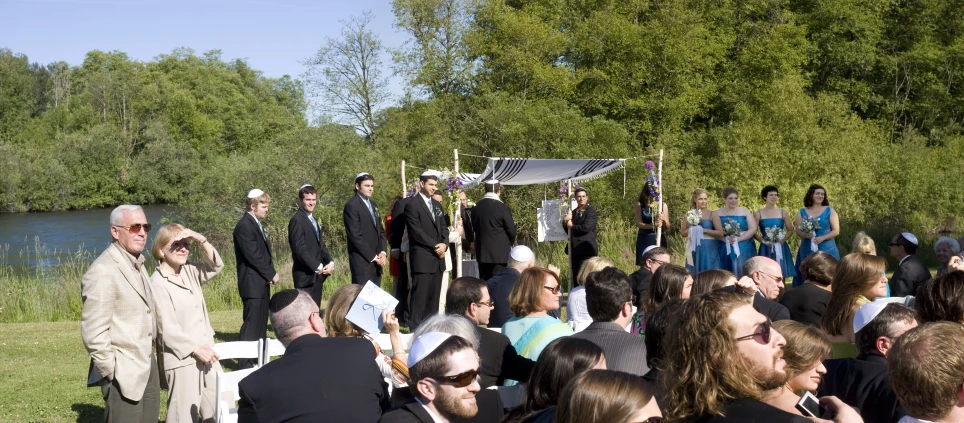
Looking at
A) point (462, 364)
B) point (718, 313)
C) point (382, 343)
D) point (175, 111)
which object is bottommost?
point (382, 343)

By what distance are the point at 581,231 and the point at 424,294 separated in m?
2.81

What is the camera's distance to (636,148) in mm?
33531


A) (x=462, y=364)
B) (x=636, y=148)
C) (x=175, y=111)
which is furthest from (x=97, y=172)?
(x=462, y=364)

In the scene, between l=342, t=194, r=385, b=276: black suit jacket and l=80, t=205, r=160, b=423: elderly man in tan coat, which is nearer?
l=80, t=205, r=160, b=423: elderly man in tan coat

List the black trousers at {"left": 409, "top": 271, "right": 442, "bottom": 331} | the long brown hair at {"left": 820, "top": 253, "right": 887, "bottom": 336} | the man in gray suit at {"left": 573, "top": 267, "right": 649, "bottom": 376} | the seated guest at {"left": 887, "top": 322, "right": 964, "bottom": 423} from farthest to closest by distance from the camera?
the black trousers at {"left": 409, "top": 271, "right": 442, "bottom": 331}, the long brown hair at {"left": 820, "top": 253, "right": 887, "bottom": 336}, the man in gray suit at {"left": 573, "top": 267, "right": 649, "bottom": 376}, the seated guest at {"left": 887, "top": 322, "right": 964, "bottom": 423}

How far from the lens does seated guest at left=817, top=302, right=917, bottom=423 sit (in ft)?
11.3

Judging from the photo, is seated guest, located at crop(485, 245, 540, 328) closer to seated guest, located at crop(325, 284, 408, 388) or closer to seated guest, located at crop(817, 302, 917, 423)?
seated guest, located at crop(325, 284, 408, 388)

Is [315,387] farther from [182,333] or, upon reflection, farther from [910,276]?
[910,276]

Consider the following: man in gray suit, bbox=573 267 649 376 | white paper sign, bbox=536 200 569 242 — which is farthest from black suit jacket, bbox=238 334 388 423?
white paper sign, bbox=536 200 569 242

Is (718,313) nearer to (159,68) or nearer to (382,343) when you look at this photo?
(382,343)

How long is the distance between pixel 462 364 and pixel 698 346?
3.02 feet

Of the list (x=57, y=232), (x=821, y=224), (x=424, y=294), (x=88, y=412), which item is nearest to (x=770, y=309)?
(x=88, y=412)

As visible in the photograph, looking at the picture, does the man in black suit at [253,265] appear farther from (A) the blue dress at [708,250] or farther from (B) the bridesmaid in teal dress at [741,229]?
(B) the bridesmaid in teal dress at [741,229]

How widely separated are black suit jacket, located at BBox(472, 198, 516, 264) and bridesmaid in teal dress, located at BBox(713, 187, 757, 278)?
2.60 metres
